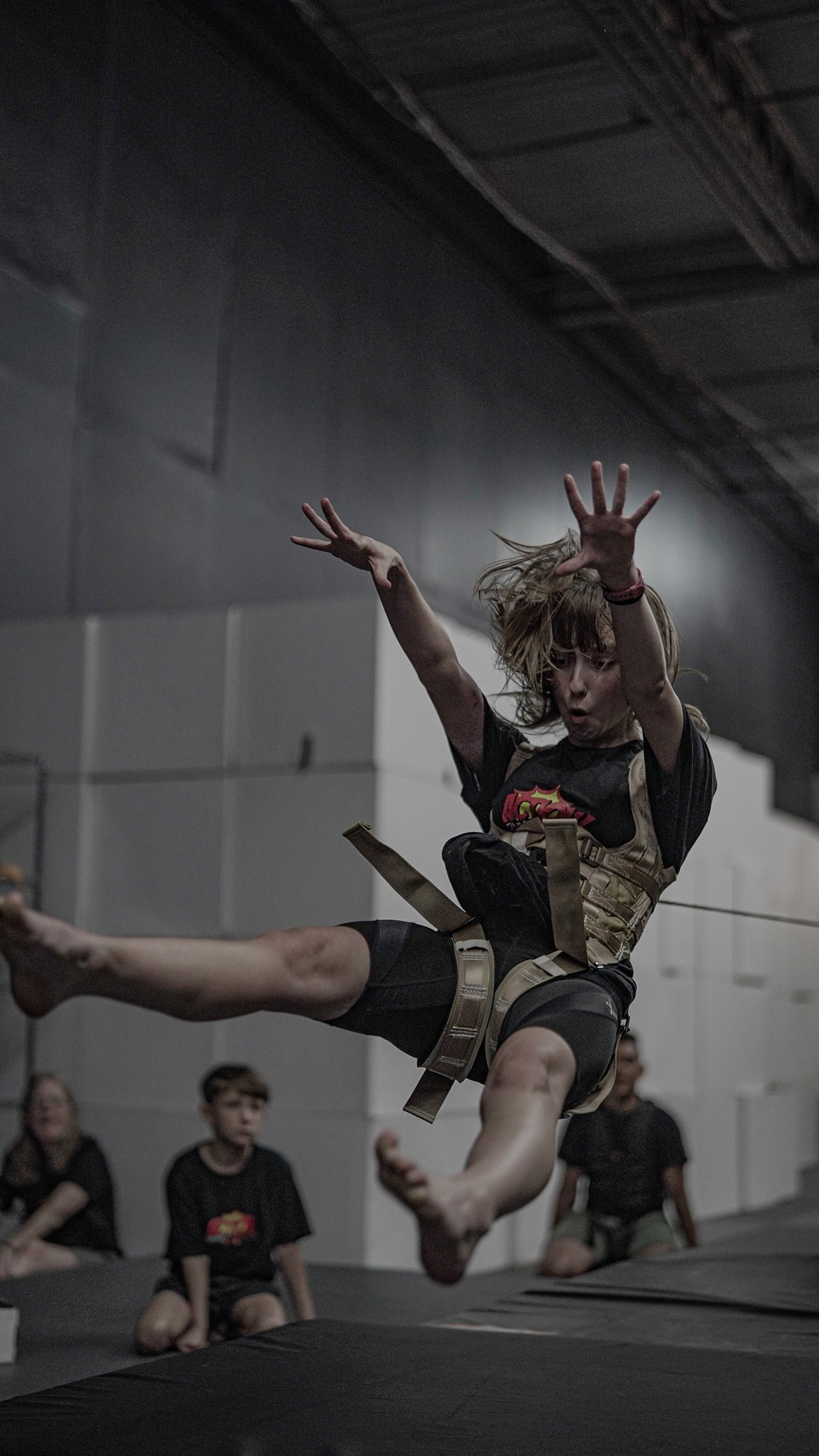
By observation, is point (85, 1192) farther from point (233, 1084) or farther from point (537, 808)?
point (537, 808)

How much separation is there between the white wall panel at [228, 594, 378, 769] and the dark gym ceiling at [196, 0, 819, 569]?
1280 millimetres

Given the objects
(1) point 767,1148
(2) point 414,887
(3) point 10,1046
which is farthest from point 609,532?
(1) point 767,1148

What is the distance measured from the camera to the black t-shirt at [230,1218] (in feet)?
13.8

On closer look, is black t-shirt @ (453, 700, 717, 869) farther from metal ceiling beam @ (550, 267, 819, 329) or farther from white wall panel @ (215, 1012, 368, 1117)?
metal ceiling beam @ (550, 267, 819, 329)

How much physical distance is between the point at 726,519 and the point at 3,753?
3357 mm

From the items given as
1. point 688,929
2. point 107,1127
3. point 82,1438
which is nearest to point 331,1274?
point 107,1127

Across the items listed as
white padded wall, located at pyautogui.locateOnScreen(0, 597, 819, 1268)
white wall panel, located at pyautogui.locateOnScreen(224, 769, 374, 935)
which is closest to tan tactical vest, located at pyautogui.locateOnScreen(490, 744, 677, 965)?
white padded wall, located at pyautogui.locateOnScreen(0, 597, 819, 1268)

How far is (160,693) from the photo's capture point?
582 cm

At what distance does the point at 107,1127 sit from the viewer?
568 cm

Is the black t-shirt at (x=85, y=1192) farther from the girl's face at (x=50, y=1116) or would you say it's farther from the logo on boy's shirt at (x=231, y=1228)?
the logo on boy's shirt at (x=231, y=1228)

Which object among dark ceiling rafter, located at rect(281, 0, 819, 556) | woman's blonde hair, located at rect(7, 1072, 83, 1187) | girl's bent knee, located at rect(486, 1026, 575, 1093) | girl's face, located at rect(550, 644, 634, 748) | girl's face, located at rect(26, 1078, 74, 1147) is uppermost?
dark ceiling rafter, located at rect(281, 0, 819, 556)

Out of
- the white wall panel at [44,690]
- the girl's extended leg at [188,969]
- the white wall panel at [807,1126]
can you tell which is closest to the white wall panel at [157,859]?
the white wall panel at [44,690]

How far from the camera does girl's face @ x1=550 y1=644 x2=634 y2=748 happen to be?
2.72 metres

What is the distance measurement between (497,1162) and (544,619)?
1.11m
